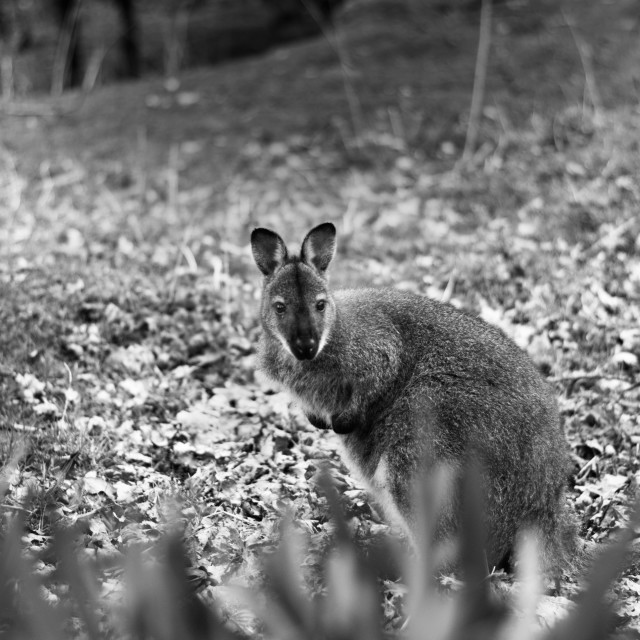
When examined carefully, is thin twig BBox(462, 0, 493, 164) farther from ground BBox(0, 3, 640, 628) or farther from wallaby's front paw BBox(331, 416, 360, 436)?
wallaby's front paw BBox(331, 416, 360, 436)

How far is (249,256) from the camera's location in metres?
8.81

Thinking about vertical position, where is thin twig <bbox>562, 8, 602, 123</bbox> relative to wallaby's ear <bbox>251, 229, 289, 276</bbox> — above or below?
above

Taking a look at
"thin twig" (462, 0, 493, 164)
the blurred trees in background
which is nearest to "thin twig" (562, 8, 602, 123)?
"thin twig" (462, 0, 493, 164)

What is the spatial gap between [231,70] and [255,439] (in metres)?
11.5

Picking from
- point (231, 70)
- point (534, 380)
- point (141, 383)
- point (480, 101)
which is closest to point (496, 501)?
point (534, 380)

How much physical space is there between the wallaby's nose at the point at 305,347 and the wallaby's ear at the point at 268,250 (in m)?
0.74

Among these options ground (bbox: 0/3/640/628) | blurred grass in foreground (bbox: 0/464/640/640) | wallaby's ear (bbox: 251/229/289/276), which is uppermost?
blurred grass in foreground (bbox: 0/464/640/640)

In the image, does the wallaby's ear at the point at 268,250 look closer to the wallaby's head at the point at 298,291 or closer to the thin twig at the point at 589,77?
the wallaby's head at the point at 298,291

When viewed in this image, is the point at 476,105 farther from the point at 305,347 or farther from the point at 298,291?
the point at 305,347

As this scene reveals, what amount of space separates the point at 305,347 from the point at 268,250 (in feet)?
2.83

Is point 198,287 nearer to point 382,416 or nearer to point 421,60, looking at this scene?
point 382,416

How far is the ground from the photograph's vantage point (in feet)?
16.8

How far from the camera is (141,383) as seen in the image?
6301mm

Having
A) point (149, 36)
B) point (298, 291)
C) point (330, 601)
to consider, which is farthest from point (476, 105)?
point (149, 36)
